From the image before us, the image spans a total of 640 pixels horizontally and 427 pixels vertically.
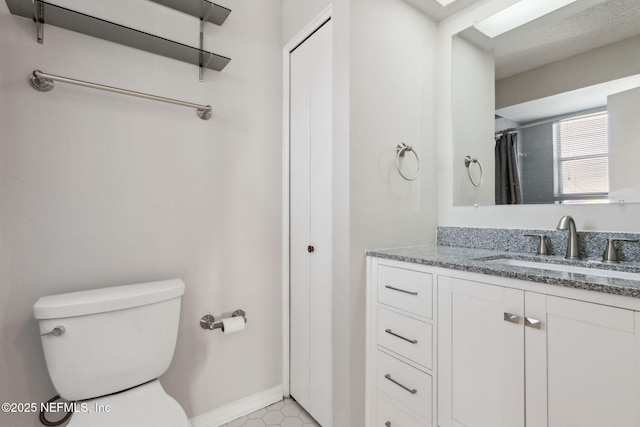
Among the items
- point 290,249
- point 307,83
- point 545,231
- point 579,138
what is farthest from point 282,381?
point 579,138

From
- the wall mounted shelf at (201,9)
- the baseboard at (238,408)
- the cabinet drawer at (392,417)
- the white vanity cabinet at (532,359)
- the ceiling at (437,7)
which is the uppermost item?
the ceiling at (437,7)

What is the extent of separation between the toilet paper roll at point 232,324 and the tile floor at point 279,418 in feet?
1.71

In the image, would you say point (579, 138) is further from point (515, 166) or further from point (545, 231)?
point (545, 231)

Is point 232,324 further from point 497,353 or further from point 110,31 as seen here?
point 110,31

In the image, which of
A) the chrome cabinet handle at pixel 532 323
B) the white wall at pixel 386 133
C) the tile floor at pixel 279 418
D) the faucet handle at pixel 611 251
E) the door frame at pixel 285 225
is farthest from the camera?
the door frame at pixel 285 225

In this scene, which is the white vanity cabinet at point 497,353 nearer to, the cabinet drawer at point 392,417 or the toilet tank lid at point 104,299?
the cabinet drawer at point 392,417

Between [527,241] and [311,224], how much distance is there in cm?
104

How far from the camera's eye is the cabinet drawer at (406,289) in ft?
3.85

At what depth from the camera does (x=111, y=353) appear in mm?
1131

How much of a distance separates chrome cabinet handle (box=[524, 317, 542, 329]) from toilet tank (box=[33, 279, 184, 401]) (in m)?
1.31

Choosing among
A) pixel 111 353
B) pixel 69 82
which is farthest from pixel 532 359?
pixel 69 82

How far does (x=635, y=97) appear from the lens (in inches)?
45.2

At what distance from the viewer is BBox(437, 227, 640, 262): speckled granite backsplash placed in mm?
1144

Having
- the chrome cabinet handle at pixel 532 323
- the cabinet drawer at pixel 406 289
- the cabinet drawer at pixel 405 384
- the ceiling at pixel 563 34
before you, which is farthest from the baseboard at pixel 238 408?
the ceiling at pixel 563 34
